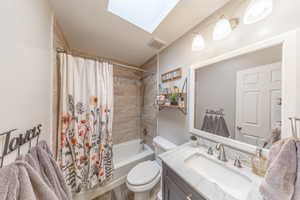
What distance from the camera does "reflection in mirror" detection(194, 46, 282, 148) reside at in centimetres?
66

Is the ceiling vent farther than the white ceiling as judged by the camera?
Yes

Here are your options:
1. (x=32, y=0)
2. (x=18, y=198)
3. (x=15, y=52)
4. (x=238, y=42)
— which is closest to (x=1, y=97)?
(x=15, y=52)

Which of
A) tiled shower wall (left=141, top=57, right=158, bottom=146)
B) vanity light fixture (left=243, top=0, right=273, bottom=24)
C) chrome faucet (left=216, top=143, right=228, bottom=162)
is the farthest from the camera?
tiled shower wall (left=141, top=57, right=158, bottom=146)

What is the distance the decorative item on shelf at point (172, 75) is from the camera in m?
1.36

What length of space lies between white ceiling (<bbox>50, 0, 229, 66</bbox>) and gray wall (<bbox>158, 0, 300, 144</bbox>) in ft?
0.32

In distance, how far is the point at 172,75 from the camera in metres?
1.45

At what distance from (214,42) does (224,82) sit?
0.41m

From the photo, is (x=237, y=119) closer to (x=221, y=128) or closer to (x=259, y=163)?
(x=221, y=128)

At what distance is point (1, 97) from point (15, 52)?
229 millimetres

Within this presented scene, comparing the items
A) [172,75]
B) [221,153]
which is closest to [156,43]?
[172,75]

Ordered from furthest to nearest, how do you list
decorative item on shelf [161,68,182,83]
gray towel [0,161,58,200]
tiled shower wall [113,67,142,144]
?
tiled shower wall [113,67,142,144]
decorative item on shelf [161,68,182,83]
gray towel [0,161,58,200]

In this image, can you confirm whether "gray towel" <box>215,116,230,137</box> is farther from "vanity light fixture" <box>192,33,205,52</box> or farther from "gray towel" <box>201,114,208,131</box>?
"vanity light fixture" <box>192,33,205,52</box>

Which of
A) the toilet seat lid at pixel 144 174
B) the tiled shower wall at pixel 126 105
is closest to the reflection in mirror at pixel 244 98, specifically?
the toilet seat lid at pixel 144 174

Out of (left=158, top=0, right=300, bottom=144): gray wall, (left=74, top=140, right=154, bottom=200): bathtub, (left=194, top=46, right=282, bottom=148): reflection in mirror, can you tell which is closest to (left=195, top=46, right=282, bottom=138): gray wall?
(left=194, top=46, right=282, bottom=148): reflection in mirror
